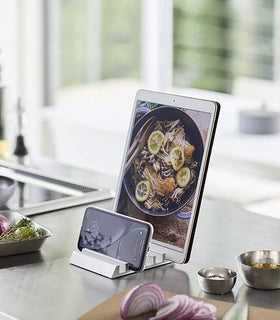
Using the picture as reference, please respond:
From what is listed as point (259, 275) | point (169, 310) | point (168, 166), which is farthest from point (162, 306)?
point (168, 166)

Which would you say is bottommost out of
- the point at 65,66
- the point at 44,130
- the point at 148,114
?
the point at 44,130

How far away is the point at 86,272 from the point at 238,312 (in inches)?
12.8

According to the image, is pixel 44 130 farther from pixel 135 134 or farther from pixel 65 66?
pixel 135 134

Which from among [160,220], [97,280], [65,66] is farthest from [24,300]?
[65,66]

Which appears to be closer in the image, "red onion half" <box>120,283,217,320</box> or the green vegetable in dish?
"red onion half" <box>120,283,217,320</box>

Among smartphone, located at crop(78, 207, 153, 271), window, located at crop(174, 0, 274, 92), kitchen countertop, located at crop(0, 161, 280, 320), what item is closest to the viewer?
kitchen countertop, located at crop(0, 161, 280, 320)

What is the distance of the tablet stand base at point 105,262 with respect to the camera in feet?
3.93

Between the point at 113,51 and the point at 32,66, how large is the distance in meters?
0.64

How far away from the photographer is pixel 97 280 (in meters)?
1.19

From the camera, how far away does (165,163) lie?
127 cm

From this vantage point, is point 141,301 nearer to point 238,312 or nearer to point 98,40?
point 238,312

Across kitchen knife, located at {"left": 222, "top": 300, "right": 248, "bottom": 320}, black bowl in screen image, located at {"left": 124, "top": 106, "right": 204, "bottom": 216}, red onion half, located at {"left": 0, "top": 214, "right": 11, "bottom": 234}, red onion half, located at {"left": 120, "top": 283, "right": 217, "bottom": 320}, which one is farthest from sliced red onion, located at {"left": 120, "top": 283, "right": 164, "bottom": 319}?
red onion half, located at {"left": 0, "top": 214, "right": 11, "bottom": 234}

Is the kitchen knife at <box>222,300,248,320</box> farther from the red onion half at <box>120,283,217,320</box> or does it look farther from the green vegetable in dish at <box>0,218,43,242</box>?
the green vegetable in dish at <box>0,218,43,242</box>

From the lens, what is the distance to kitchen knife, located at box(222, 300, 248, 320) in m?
0.99
